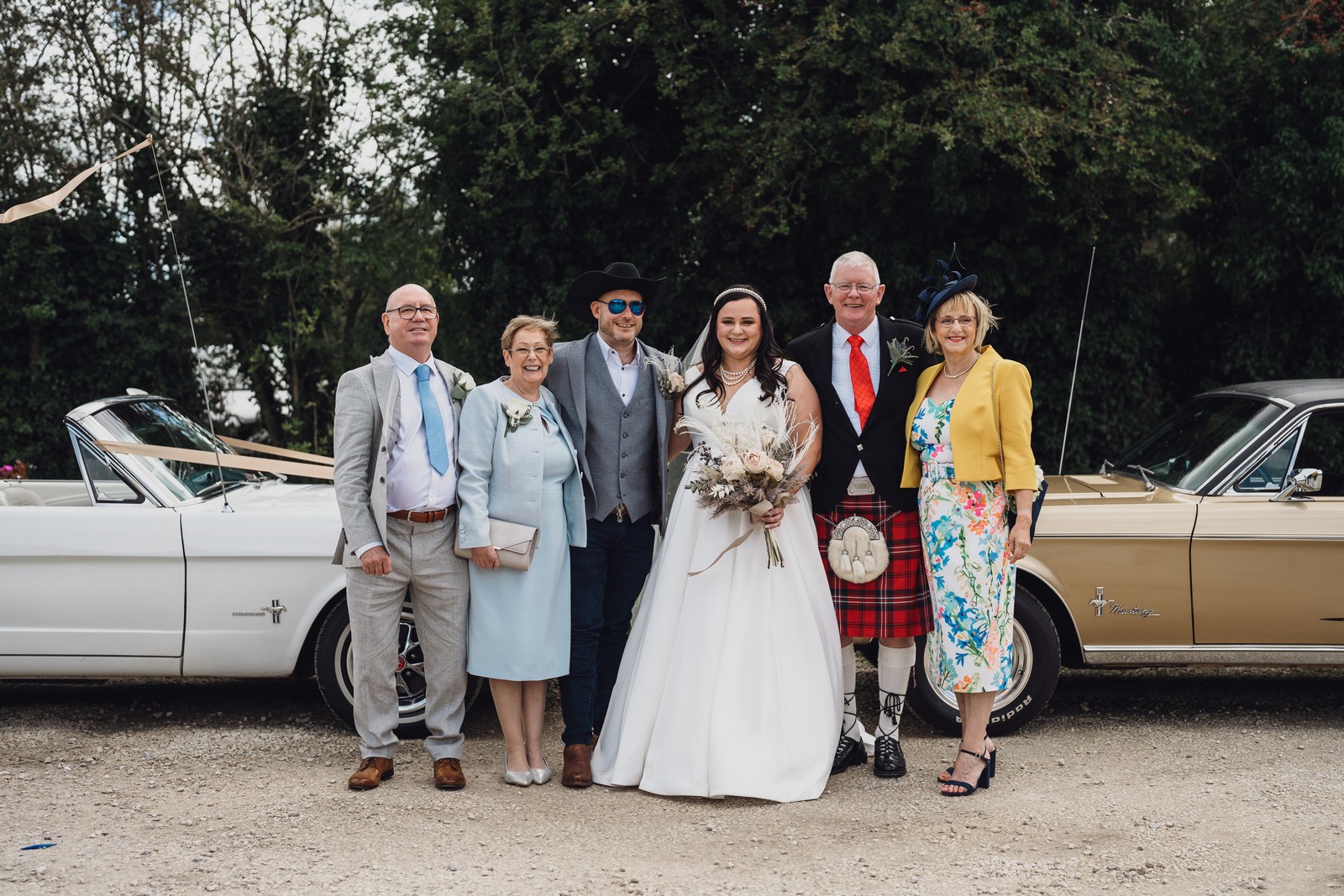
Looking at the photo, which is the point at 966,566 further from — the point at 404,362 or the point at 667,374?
the point at 404,362

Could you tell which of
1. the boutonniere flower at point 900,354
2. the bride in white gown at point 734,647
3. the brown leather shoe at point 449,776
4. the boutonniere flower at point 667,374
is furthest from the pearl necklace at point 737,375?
the brown leather shoe at point 449,776

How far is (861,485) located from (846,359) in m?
0.57

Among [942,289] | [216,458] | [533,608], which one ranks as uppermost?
[942,289]

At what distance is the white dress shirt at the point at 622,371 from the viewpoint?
527 centimetres

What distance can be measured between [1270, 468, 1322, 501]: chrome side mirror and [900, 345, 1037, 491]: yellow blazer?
5.30 feet

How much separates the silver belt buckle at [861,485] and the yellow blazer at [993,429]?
397mm

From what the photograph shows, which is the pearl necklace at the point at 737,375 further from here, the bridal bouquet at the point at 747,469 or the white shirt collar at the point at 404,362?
the white shirt collar at the point at 404,362

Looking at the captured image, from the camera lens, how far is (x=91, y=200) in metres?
12.1

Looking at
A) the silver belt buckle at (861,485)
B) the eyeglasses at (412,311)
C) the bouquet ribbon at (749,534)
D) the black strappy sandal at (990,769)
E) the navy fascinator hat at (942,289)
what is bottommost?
the black strappy sandal at (990,769)

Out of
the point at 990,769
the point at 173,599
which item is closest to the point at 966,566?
the point at 990,769

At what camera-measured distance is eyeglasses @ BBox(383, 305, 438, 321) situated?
514 centimetres

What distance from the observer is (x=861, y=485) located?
5.18 m

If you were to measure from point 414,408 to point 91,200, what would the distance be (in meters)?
8.76

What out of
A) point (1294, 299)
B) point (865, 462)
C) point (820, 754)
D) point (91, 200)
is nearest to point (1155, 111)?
point (1294, 299)
